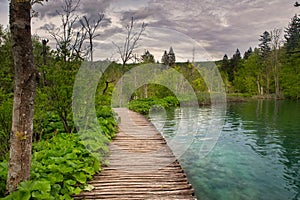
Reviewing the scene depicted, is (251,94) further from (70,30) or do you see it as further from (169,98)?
(70,30)

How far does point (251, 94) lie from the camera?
35781mm

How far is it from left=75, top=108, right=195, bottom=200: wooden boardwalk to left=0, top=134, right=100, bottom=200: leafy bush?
0.20m

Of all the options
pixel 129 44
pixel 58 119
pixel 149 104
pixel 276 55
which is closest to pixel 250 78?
pixel 276 55

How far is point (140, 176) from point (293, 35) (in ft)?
143

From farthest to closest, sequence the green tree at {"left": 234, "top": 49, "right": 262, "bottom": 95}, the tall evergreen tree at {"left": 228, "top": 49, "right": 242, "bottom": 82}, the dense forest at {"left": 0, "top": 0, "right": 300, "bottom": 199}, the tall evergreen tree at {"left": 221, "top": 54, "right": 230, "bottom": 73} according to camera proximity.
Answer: the tall evergreen tree at {"left": 221, "top": 54, "right": 230, "bottom": 73}, the tall evergreen tree at {"left": 228, "top": 49, "right": 242, "bottom": 82}, the green tree at {"left": 234, "top": 49, "right": 262, "bottom": 95}, the dense forest at {"left": 0, "top": 0, "right": 300, "bottom": 199}

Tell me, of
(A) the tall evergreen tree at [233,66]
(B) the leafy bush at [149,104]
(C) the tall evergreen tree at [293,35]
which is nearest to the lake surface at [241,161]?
(B) the leafy bush at [149,104]

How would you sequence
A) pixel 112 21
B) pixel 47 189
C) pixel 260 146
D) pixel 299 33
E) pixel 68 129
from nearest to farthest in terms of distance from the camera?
pixel 47 189
pixel 68 129
pixel 260 146
pixel 112 21
pixel 299 33

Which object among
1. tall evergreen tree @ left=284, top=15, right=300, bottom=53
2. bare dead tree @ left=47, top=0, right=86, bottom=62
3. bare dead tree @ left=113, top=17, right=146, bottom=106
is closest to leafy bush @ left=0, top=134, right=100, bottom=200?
bare dead tree @ left=47, top=0, right=86, bottom=62

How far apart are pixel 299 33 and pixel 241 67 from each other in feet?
31.6

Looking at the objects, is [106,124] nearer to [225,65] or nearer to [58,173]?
[58,173]

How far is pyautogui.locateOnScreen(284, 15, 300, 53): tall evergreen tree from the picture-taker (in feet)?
127

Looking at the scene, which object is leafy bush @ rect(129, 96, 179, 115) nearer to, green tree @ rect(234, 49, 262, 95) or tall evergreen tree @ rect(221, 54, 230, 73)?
green tree @ rect(234, 49, 262, 95)

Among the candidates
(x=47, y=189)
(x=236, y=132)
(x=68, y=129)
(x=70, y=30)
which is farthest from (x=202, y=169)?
(x=70, y=30)

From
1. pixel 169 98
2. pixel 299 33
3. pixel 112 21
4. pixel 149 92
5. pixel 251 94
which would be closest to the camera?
pixel 112 21
